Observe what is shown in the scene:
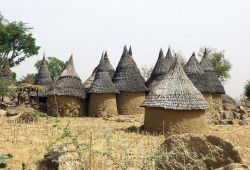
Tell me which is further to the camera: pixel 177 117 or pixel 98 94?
pixel 98 94

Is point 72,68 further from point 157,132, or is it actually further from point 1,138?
point 1,138

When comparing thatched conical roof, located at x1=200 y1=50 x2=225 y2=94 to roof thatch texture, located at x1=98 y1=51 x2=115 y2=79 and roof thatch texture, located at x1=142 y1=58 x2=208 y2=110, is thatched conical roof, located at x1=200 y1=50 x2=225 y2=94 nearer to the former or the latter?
roof thatch texture, located at x1=98 y1=51 x2=115 y2=79

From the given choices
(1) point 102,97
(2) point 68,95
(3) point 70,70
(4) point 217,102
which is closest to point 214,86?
(4) point 217,102

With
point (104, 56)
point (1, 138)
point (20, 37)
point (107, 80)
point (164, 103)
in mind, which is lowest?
point (1, 138)

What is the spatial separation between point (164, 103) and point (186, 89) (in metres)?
1.03

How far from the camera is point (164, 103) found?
44.2 ft

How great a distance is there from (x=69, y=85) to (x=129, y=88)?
3.21m

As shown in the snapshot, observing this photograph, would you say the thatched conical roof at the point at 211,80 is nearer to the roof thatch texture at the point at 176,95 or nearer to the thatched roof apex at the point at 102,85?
the thatched roof apex at the point at 102,85

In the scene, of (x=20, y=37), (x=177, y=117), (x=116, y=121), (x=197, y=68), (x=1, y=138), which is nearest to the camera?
(x=1, y=138)

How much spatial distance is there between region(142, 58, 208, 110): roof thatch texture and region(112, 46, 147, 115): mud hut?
294 inches

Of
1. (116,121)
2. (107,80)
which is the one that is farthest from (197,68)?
(116,121)

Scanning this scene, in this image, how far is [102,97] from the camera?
20906 millimetres

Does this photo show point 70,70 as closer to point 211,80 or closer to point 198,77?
point 198,77

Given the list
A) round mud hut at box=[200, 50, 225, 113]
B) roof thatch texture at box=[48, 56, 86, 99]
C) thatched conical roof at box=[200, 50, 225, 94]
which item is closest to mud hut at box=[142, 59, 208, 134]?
roof thatch texture at box=[48, 56, 86, 99]
